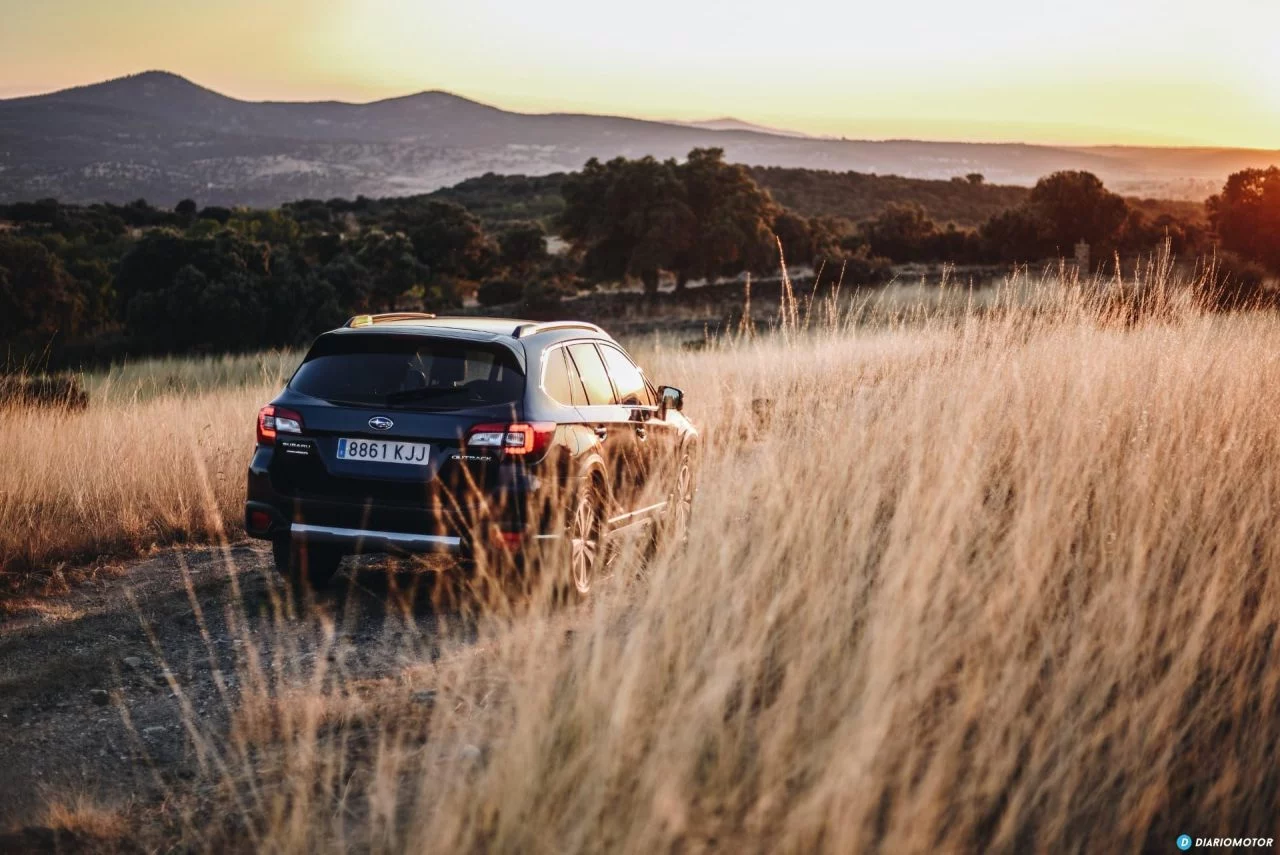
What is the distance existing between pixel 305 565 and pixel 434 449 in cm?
180

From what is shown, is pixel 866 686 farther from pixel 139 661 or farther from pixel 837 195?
pixel 837 195

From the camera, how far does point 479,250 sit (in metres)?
50.4

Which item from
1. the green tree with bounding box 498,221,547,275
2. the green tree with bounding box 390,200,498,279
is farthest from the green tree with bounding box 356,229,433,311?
the green tree with bounding box 498,221,547,275

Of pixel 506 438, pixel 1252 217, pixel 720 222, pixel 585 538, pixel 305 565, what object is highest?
pixel 1252 217

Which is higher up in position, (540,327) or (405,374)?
(540,327)

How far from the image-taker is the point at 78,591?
7879 millimetres

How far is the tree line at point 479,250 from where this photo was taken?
106 ft

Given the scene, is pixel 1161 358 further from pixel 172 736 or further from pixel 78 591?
pixel 78 591

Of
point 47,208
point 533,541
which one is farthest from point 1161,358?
point 47,208

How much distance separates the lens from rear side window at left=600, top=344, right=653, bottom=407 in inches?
332

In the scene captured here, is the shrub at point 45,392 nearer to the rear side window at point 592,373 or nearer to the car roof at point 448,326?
the car roof at point 448,326

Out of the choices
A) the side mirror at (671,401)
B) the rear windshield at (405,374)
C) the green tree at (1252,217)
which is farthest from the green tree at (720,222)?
the rear windshield at (405,374)

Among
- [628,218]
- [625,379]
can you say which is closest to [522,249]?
[628,218]

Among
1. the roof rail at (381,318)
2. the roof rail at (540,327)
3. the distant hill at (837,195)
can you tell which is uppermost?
the distant hill at (837,195)
